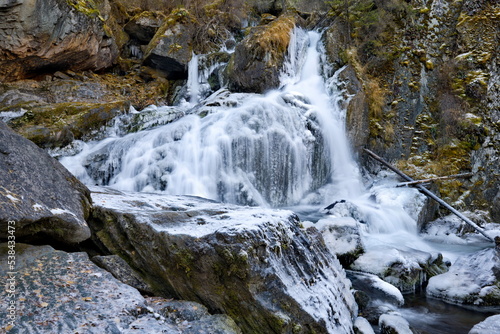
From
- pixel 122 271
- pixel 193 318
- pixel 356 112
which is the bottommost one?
pixel 193 318

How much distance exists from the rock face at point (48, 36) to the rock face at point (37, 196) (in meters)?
8.44

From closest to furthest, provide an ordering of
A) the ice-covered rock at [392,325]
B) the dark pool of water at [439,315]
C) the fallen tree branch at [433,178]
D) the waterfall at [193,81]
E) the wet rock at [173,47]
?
the ice-covered rock at [392,325] → the dark pool of water at [439,315] → the fallen tree branch at [433,178] → the waterfall at [193,81] → the wet rock at [173,47]

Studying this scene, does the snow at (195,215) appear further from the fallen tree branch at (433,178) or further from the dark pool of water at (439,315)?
the fallen tree branch at (433,178)

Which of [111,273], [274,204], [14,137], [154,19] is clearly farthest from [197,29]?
[111,273]

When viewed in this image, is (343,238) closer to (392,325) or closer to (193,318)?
(392,325)

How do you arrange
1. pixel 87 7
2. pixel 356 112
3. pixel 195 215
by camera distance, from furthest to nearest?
pixel 87 7, pixel 356 112, pixel 195 215

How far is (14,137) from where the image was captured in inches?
124

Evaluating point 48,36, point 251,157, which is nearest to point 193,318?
point 251,157

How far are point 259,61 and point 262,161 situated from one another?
160 inches

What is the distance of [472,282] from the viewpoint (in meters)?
4.78

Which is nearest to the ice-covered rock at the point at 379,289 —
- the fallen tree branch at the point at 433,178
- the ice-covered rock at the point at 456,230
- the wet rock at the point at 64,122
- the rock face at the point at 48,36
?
the ice-covered rock at the point at 456,230

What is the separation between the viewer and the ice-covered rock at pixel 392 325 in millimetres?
3354

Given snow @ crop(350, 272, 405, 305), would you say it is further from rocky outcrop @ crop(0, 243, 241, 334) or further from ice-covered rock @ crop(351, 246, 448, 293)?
rocky outcrop @ crop(0, 243, 241, 334)

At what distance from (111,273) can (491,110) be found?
436 inches
